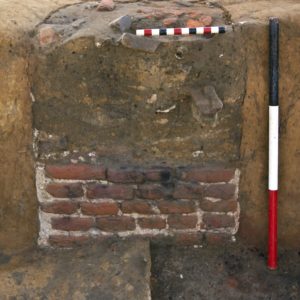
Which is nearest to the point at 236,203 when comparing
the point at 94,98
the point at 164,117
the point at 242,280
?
the point at 242,280

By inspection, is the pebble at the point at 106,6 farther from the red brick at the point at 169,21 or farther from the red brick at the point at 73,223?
the red brick at the point at 73,223

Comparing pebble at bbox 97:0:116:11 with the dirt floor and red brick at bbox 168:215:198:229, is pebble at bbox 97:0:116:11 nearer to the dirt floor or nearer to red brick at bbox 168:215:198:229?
red brick at bbox 168:215:198:229

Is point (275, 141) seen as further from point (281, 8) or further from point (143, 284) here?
point (143, 284)

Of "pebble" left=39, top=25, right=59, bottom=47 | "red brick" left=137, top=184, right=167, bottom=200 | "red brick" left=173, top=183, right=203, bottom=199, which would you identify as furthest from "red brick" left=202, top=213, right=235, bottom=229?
"pebble" left=39, top=25, right=59, bottom=47

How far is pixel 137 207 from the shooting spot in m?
2.20

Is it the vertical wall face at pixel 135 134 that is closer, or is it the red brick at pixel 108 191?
the vertical wall face at pixel 135 134

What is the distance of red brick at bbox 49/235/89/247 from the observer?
2.25 meters

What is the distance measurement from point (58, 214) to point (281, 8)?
1219 millimetres

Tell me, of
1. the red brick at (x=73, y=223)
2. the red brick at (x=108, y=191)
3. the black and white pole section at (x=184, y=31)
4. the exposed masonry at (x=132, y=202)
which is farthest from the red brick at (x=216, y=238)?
the black and white pole section at (x=184, y=31)

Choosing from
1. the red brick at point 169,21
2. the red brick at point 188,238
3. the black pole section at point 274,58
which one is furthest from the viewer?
the red brick at point 188,238

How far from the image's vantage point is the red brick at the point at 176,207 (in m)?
2.18

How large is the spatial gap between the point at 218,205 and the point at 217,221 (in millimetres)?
73

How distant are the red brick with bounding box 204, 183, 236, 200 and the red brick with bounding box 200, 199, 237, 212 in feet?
0.08

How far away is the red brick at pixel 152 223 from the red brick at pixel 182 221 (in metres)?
0.03
